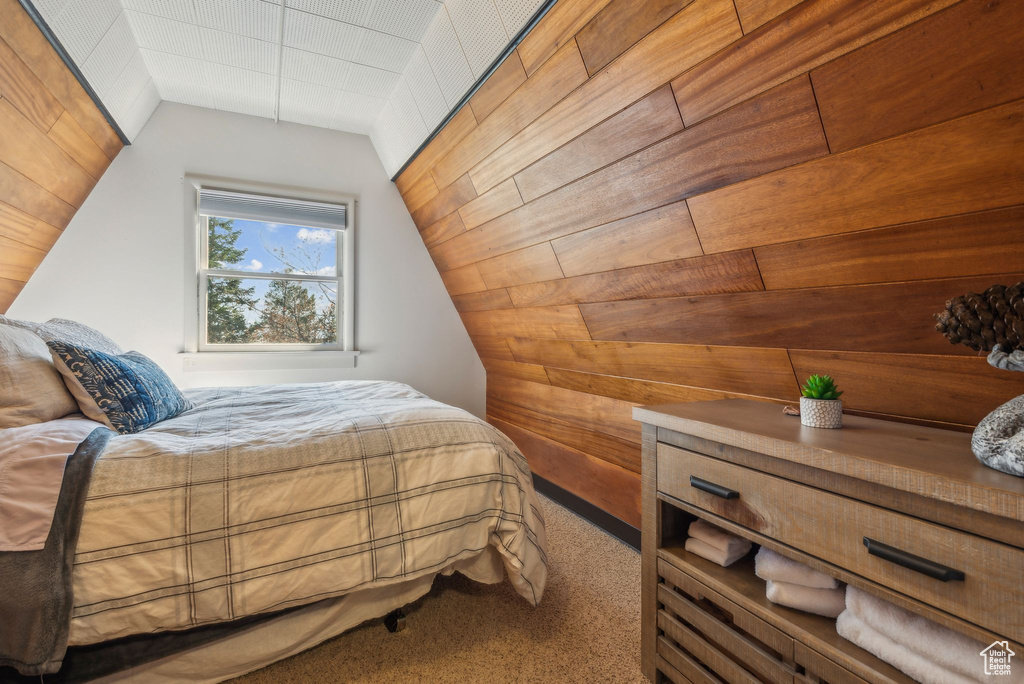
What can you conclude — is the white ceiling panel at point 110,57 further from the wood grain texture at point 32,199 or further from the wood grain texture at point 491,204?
the wood grain texture at point 491,204

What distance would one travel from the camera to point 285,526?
4.26 ft

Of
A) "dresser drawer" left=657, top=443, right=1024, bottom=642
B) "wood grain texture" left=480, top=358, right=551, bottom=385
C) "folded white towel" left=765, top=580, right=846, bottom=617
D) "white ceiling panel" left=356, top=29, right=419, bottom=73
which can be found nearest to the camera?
"dresser drawer" left=657, top=443, right=1024, bottom=642

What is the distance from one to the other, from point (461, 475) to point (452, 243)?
1.92m

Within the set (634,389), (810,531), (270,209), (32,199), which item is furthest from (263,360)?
(810,531)

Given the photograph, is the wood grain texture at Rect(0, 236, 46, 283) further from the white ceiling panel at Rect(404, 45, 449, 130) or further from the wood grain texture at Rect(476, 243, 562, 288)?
the wood grain texture at Rect(476, 243, 562, 288)

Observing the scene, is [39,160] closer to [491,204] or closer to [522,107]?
[491,204]

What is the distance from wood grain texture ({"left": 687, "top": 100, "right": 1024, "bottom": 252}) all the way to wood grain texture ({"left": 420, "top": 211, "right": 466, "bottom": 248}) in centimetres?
172

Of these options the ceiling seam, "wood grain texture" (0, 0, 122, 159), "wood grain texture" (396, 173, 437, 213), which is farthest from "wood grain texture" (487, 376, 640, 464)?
"wood grain texture" (0, 0, 122, 159)

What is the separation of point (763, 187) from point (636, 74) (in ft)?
1.60

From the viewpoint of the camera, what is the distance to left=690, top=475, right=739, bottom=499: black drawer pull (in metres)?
1.13

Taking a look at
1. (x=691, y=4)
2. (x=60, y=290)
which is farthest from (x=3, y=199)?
(x=691, y=4)

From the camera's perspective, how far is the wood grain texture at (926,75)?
796 millimetres

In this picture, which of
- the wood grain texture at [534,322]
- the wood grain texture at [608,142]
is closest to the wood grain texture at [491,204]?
the wood grain texture at [608,142]

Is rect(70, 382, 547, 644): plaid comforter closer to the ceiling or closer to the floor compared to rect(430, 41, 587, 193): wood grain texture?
closer to the floor
